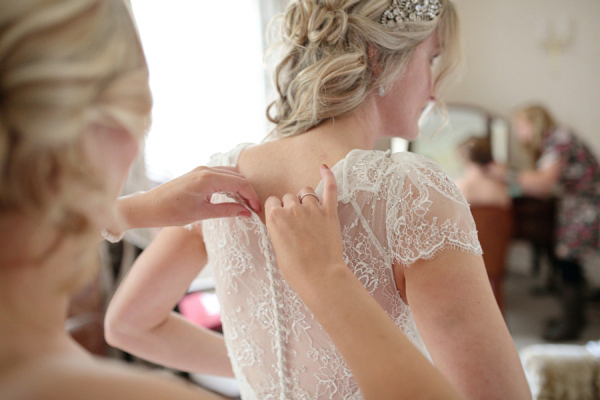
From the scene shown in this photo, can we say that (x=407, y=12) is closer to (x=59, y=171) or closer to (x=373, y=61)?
(x=373, y=61)

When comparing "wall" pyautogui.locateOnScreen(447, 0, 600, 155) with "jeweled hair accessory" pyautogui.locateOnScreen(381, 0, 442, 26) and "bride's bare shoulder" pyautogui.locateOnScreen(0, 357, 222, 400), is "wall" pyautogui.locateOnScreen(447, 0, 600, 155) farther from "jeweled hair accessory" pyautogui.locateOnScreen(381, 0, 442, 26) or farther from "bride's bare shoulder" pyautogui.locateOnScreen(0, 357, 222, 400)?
"bride's bare shoulder" pyautogui.locateOnScreen(0, 357, 222, 400)

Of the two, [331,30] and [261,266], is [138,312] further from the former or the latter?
[331,30]

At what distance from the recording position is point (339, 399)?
86 centimetres

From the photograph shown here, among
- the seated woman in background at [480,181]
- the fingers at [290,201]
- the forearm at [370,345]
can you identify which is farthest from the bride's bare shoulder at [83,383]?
the seated woman in background at [480,181]

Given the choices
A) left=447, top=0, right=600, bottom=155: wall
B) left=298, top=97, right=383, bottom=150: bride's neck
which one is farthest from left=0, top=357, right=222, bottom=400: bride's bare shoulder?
left=447, top=0, right=600, bottom=155: wall

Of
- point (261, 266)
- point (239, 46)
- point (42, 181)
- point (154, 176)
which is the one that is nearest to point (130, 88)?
point (42, 181)

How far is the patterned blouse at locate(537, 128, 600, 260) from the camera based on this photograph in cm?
362

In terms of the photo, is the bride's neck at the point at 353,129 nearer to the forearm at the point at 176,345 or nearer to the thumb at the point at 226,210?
the thumb at the point at 226,210

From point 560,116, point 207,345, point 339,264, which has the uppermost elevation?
point 339,264

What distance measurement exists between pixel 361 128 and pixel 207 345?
0.67 m

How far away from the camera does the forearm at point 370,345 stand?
555 mm

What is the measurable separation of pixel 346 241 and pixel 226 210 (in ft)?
0.73

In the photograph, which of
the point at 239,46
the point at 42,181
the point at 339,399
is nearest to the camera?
the point at 42,181

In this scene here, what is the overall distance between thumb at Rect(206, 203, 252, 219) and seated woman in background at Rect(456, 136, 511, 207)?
128 inches
